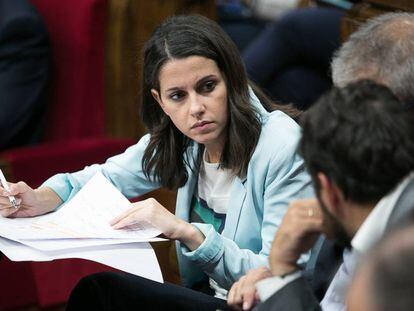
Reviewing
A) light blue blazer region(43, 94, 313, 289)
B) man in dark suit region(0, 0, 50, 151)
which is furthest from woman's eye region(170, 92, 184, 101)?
man in dark suit region(0, 0, 50, 151)

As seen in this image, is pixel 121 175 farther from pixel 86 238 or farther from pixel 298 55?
pixel 298 55

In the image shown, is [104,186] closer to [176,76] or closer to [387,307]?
[176,76]

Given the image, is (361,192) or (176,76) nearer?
(361,192)

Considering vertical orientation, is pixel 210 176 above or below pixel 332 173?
below

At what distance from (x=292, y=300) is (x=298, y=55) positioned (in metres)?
1.57

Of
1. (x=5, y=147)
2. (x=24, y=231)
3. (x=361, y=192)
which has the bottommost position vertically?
(x=5, y=147)

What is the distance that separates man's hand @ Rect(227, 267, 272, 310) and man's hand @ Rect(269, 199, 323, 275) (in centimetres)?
7

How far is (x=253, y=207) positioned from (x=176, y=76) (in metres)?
0.27

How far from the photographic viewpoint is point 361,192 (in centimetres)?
104

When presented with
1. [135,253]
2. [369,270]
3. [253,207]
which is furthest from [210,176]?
[369,270]

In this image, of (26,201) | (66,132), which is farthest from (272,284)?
(66,132)

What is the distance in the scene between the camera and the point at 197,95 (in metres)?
1.51

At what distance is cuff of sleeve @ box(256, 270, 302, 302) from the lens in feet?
3.76

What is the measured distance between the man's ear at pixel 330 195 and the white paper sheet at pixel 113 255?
384mm
